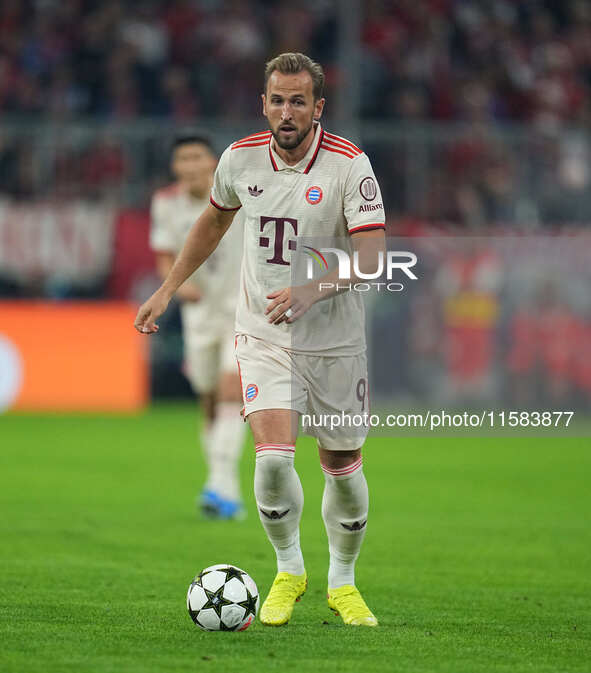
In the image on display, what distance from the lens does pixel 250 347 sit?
580 centimetres

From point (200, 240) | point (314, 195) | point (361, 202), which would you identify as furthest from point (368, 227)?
point (200, 240)

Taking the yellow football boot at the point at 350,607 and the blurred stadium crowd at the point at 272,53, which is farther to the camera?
the blurred stadium crowd at the point at 272,53

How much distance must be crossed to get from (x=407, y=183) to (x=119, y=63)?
4330mm

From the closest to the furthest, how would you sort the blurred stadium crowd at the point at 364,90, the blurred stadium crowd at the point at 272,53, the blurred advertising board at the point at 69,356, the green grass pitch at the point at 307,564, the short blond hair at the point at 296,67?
the green grass pitch at the point at 307,564 < the short blond hair at the point at 296,67 < the blurred advertising board at the point at 69,356 < the blurred stadium crowd at the point at 364,90 < the blurred stadium crowd at the point at 272,53

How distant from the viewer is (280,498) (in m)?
5.75

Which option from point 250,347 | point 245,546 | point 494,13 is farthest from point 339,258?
point 494,13

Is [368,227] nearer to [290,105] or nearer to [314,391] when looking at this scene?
[290,105]

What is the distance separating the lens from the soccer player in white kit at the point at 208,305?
9531mm

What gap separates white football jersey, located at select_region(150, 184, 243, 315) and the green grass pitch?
4.96 feet

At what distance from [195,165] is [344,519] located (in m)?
4.30

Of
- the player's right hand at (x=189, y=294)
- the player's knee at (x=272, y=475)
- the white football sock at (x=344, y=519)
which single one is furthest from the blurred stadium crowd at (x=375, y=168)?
the player's knee at (x=272, y=475)

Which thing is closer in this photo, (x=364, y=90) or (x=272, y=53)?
(x=364, y=90)

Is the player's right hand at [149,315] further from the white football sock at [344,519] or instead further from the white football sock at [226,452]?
the white football sock at [226,452]

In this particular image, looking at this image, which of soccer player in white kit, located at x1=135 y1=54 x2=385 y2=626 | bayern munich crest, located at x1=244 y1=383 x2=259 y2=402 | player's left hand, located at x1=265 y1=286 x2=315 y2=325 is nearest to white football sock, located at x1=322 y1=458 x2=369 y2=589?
soccer player in white kit, located at x1=135 y1=54 x2=385 y2=626
